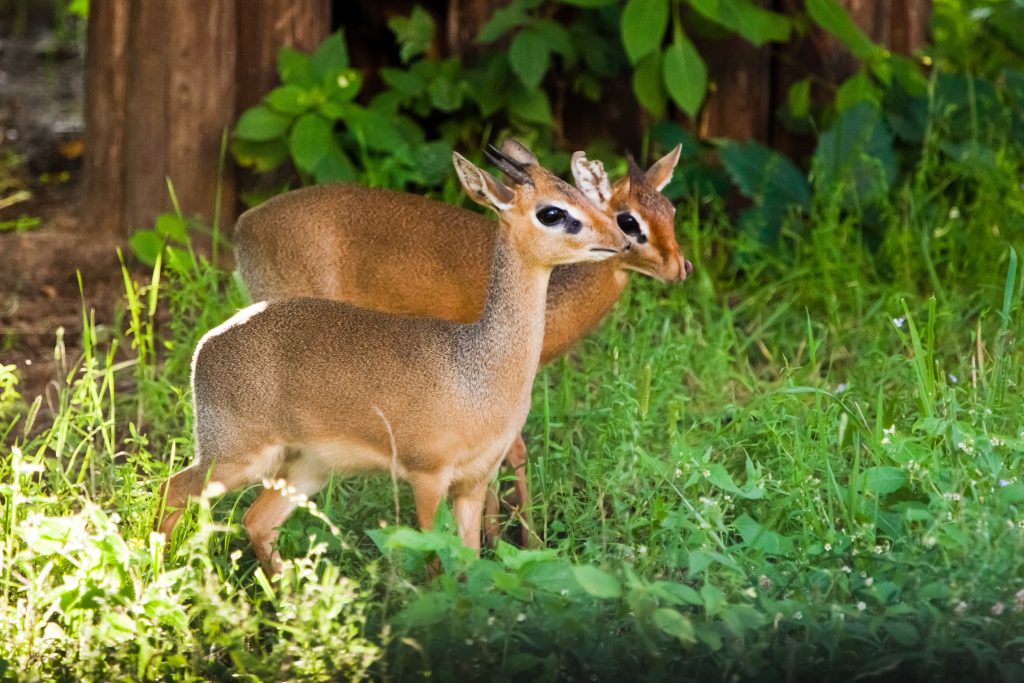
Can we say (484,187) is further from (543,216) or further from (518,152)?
(518,152)

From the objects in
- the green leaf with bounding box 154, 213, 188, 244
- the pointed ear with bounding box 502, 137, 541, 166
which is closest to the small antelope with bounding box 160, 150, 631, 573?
the pointed ear with bounding box 502, 137, 541, 166

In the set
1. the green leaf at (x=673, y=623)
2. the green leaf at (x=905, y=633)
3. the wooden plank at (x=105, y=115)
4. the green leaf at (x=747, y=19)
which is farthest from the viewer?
the wooden plank at (x=105, y=115)

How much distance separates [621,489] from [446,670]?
117 centimetres

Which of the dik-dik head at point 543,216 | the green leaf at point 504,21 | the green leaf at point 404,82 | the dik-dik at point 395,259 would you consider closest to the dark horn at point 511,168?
Answer: the dik-dik head at point 543,216

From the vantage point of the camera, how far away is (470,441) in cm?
395

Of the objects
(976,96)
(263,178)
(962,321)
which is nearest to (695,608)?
(962,321)

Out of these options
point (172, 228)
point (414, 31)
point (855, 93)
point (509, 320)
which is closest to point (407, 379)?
point (509, 320)

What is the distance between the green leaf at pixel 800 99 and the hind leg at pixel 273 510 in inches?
119

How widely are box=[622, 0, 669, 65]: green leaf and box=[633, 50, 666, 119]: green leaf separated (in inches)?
10.1

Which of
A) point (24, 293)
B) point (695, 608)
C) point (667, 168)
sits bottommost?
point (24, 293)

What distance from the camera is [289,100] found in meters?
5.86

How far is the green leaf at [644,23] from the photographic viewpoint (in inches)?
226

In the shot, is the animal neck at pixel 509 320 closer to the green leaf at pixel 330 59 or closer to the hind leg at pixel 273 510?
the hind leg at pixel 273 510

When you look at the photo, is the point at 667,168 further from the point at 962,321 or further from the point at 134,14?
the point at 134,14
